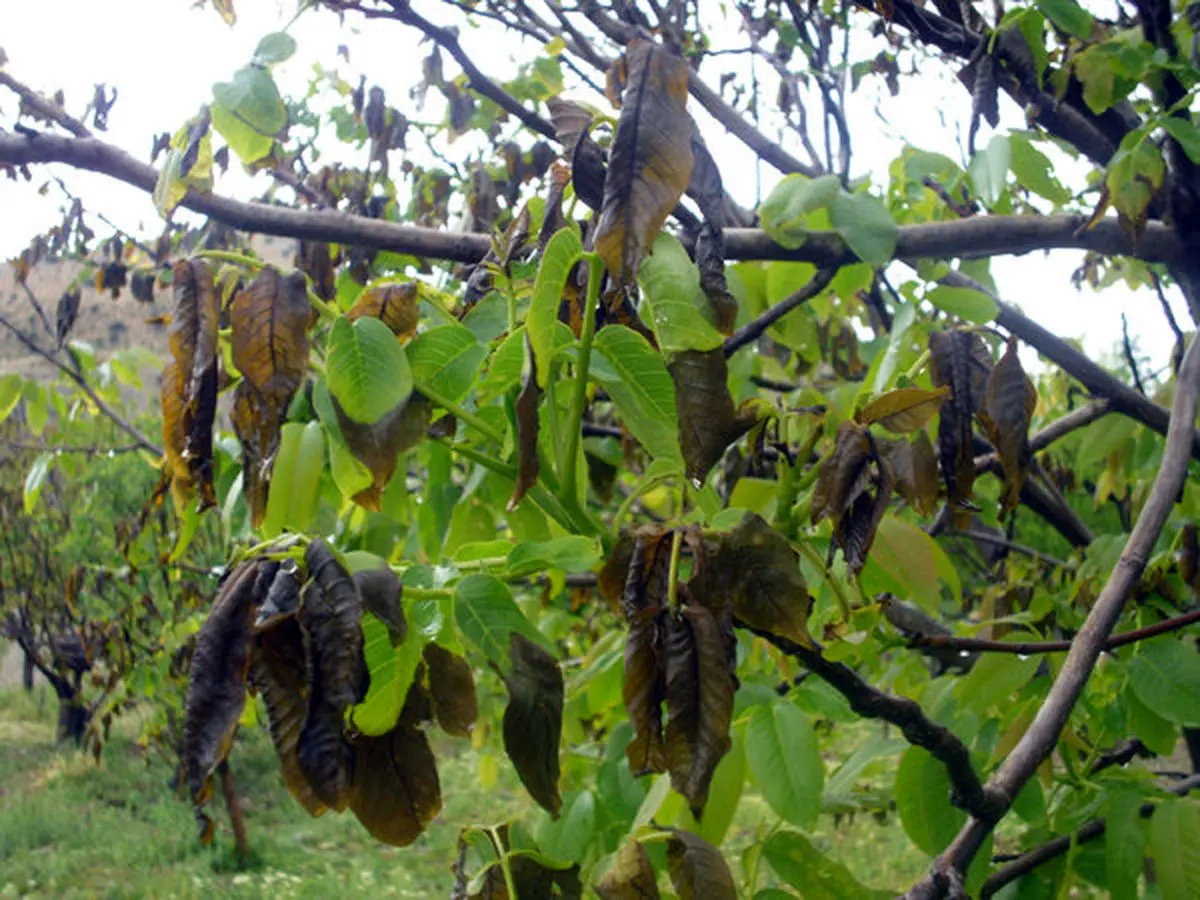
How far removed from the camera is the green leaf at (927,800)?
1125mm

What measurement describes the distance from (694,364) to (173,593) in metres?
6.77

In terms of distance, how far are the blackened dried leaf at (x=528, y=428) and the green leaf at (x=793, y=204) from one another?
502 millimetres

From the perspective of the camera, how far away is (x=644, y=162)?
670 millimetres

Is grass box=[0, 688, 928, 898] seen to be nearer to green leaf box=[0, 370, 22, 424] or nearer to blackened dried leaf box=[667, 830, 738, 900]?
green leaf box=[0, 370, 22, 424]

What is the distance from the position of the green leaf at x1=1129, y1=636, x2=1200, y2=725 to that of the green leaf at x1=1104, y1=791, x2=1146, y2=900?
0.11 m

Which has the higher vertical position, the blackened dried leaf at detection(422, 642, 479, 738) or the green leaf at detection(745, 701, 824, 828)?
the blackened dried leaf at detection(422, 642, 479, 738)

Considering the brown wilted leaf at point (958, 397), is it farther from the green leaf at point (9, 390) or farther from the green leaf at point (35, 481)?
the green leaf at point (35, 481)

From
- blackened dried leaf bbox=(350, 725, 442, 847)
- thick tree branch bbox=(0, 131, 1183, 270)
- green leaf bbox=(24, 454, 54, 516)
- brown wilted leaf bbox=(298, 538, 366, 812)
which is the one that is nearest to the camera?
brown wilted leaf bbox=(298, 538, 366, 812)

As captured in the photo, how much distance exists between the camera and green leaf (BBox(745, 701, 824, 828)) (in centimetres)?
108

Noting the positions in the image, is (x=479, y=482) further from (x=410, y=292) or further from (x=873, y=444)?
(x=873, y=444)

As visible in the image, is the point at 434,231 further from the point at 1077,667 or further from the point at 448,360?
the point at 1077,667

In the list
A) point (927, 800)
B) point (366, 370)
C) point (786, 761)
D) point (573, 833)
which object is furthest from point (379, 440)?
point (573, 833)

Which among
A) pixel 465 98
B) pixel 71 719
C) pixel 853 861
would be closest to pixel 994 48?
pixel 465 98

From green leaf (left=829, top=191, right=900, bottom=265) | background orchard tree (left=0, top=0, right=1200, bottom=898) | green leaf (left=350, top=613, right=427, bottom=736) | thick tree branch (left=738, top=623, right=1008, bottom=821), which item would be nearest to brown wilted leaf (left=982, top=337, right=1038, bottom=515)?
background orchard tree (left=0, top=0, right=1200, bottom=898)
